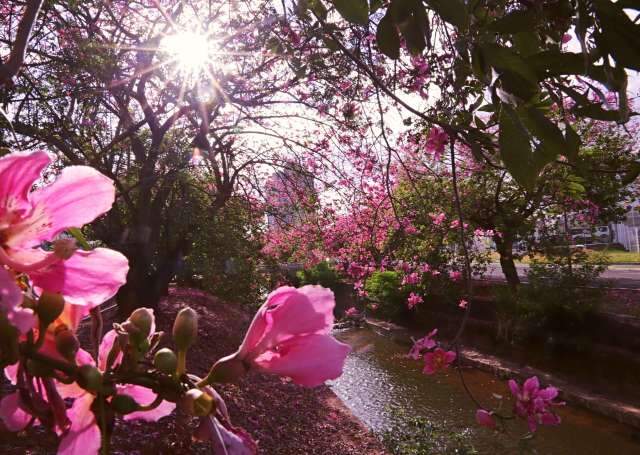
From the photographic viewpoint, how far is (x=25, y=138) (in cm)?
537

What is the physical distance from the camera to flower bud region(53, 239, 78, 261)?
0.33 meters

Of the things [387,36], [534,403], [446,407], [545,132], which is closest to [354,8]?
[387,36]

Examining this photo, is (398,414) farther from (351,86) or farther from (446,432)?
(351,86)

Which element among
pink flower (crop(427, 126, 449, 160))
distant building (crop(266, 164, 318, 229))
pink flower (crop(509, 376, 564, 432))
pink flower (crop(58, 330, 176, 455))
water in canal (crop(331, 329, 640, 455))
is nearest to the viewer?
pink flower (crop(58, 330, 176, 455))

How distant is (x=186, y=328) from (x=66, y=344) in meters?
0.09

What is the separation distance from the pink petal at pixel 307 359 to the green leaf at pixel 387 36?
91 centimetres

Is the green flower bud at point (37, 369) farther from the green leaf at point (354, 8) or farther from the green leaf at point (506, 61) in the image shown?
the green leaf at point (354, 8)

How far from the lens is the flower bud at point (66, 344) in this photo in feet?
1.14

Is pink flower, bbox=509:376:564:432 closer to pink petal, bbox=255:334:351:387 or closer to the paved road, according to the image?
pink petal, bbox=255:334:351:387

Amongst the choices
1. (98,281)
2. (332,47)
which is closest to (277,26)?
(332,47)

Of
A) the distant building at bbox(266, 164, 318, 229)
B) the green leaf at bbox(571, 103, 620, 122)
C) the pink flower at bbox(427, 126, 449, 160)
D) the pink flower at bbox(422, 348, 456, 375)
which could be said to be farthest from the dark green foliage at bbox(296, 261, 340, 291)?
the green leaf at bbox(571, 103, 620, 122)

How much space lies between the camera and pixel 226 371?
375mm

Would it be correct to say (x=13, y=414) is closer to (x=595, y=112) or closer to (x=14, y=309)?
(x=14, y=309)

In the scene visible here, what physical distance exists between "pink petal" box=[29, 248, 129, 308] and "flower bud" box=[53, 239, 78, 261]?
0.03 metres
